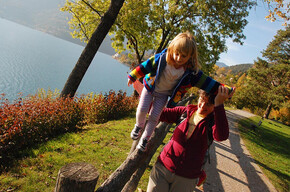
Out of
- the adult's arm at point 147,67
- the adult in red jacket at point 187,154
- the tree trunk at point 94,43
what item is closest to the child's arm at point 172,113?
the adult in red jacket at point 187,154

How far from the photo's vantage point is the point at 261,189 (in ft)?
19.6

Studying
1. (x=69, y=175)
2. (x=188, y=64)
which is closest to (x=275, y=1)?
(x=188, y=64)

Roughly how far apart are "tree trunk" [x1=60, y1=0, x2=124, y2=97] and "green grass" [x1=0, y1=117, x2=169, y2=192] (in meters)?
2.17

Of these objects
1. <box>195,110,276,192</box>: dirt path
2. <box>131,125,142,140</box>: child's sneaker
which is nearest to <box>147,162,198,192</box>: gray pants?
<box>131,125,142,140</box>: child's sneaker

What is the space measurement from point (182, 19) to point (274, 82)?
22.9 metres

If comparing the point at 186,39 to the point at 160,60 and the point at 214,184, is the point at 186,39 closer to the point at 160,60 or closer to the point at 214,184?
the point at 160,60

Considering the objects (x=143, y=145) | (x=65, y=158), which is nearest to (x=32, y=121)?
(x=65, y=158)

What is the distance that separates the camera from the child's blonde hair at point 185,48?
2.05 metres

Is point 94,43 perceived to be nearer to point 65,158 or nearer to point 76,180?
point 65,158

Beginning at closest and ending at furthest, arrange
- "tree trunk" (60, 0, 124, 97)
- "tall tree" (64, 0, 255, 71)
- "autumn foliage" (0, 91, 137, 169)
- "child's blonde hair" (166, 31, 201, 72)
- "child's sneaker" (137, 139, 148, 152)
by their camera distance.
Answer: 1. "child's blonde hair" (166, 31, 201, 72)
2. "child's sneaker" (137, 139, 148, 152)
3. "autumn foliage" (0, 91, 137, 169)
4. "tree trunk" (60, 0, 124, 97)
5. "tall tree" (64, 0, 255, 71)

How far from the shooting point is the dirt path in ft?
18.1

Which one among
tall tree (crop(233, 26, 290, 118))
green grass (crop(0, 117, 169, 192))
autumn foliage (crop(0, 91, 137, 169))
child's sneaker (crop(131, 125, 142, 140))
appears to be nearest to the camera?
child's sneaker (crop(131, 125, 142, 140))

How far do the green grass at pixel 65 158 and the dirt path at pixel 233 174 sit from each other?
86.3 inches

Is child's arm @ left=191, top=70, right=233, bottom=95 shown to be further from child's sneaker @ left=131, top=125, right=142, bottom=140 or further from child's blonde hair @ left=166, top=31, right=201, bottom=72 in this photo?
child's sneaker @ left=131, top=125, right=142, bottom=140
